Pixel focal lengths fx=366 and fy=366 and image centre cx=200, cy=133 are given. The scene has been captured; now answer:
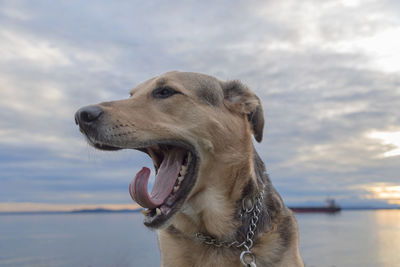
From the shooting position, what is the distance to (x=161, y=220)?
423 cm

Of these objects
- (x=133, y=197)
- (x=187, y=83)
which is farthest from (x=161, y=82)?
(x=133, y=197)

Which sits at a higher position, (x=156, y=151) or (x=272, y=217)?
(x=156, y=151)

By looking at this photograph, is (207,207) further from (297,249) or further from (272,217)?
(297,249)

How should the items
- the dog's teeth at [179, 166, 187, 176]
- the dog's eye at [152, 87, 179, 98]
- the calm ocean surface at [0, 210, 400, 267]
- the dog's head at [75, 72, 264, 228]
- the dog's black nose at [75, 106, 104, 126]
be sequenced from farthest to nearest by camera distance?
the calm ocean surface at [0, 210, 400, 267] < the dog's eye at [152, 87, 179, 98] < the dog's teeth at [179, 166, 187, 176] < the dog's head at [75, 72, 264, 228] < the dog's black nose at [75, 106, 104, 126]

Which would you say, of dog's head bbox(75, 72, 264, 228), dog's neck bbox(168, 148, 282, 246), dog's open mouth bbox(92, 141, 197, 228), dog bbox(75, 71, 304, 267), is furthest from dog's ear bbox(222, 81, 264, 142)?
dog's open mouth bbox(92, 141, 197, 228)

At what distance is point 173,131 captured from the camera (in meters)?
4.52

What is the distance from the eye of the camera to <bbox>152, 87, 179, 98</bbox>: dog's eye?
4.89 meters

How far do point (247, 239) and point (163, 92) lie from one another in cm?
219

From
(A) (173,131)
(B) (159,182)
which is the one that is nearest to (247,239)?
(B) (159,182)

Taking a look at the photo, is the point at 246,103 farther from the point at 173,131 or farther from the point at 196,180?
the point at 196,180

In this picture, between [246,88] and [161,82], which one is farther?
[246,88]

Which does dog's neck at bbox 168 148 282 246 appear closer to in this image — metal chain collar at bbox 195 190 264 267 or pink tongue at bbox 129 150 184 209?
metal chain collar at bbox 195 190 264 267

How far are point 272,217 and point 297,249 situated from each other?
62cm

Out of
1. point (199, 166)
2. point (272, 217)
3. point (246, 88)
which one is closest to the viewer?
point (199, 166)
